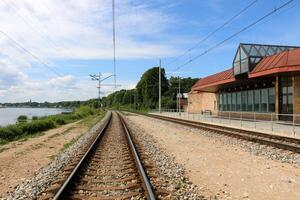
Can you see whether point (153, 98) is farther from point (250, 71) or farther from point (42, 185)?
point (42, 185)

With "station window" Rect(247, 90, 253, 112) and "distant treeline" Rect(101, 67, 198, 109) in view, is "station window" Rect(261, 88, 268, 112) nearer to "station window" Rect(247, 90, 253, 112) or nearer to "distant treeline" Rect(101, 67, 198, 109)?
"station window" Rect(247, 90, 253, 112)

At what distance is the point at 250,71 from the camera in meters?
35.2

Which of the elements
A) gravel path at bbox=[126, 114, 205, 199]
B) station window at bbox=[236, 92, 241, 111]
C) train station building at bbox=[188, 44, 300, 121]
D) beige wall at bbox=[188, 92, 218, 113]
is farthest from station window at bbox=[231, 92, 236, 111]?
gravel path at bbox=[126, 114, 205, 199]

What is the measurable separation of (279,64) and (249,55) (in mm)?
6644

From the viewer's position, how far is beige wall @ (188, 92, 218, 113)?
5891cm

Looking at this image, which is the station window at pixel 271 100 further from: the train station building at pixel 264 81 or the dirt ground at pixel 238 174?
the dirt ground at pixel 238 174

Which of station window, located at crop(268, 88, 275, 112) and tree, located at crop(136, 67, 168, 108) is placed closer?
station window, located at crop(268, 88, 275, 112)

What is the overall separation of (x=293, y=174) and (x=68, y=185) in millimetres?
5947

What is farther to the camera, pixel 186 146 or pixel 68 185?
pixel 186 146

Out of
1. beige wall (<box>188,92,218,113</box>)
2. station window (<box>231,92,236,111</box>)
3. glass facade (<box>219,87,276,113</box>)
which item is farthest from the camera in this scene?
beige wall (<box>188,92,218,113</box>)

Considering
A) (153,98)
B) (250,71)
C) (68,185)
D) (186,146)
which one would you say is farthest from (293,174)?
(153,98)

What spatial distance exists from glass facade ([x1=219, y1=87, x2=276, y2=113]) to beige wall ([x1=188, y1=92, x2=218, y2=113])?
729 centimetres

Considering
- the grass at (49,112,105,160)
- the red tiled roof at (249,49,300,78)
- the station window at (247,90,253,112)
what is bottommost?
the grass at (49,112,105,160)

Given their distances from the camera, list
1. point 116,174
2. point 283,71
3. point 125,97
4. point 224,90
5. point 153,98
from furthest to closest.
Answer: point 125,97, point 153,98, point 224,90, point 283,71, point 116,174
